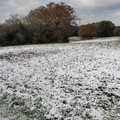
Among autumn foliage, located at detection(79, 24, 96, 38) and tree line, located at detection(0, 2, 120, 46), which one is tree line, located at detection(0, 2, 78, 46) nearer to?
tree line, located at detection(0, 2, 120, 46)

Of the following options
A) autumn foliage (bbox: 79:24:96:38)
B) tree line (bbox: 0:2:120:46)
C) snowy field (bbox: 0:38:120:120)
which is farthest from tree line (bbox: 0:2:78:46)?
snowy field (bbox: 0:38:120:120)

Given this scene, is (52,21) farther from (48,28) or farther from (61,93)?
(61,93)

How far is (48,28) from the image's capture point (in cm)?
4672

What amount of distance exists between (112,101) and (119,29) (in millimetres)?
46865

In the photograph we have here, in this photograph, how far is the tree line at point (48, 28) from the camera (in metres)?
43.6

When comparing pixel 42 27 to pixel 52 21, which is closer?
pixel 42 27

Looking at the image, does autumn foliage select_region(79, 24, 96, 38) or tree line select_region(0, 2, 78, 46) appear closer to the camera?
tree line select_region(0, 2, 78, 46)

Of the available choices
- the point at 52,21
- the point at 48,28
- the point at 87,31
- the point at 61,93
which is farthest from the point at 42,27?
the point at 61,93

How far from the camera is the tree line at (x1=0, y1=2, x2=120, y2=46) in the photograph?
143 ft

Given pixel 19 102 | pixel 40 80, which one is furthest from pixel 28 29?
pixel 19 102

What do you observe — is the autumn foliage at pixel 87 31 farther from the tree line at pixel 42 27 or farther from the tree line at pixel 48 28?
the tree line at pixel 42 27

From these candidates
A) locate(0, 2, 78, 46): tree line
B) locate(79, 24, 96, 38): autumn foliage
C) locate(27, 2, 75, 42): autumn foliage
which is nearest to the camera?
locate(0, 2, 78, 46): tree line

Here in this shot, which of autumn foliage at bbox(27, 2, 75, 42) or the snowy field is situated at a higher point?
autumn foliage at bbox(27, 2, 75, 42)

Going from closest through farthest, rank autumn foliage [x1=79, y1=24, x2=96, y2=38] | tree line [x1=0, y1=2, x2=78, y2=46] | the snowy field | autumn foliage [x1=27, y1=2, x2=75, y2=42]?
the snowy field
tree line [x1=0, y1=2, x2=78, y2=46]
autumn foliage [x1=27, y1=2, x2=75, y2=42]
autumn foliage [x1=79, y1=24, x2=96, y2=38]
